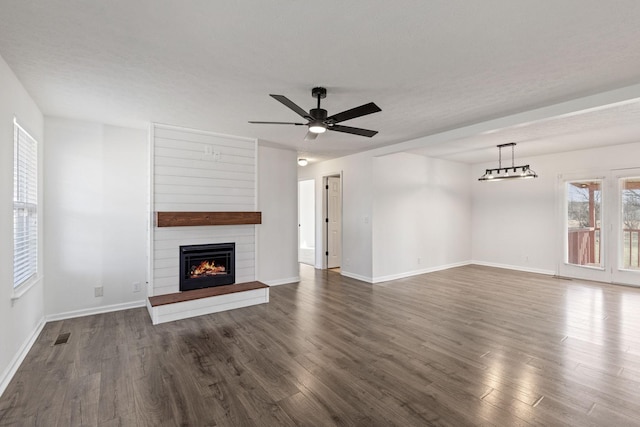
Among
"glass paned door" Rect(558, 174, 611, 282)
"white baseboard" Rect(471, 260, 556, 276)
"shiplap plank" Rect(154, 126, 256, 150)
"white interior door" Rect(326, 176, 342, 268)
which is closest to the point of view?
"shiplap plank" Rect(154, 126, 256, 150)

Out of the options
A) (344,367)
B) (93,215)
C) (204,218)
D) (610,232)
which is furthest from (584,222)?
(93,215)

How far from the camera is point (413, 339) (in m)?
3.37

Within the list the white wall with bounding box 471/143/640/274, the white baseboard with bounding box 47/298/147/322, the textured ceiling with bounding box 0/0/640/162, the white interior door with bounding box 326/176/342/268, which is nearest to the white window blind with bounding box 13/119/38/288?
the textured ceiling with bounding box 0/0/640/162

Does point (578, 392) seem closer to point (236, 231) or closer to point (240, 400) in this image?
point (240, 400)

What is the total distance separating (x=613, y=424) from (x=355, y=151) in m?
5.12

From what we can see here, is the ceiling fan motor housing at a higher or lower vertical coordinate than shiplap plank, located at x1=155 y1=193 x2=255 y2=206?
higher

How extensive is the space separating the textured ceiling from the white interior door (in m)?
3.67

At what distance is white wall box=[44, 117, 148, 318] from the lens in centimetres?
401

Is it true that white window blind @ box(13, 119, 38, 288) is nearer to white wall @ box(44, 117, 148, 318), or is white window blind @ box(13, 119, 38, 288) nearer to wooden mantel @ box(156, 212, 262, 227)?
white wall @ box(44, 117, 148, 318)

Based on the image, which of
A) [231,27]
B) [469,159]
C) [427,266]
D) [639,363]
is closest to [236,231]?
[231,27]

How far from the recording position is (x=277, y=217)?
588 cm

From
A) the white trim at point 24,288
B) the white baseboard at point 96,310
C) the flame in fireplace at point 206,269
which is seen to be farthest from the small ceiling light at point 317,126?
the white baseboard at point 96,310

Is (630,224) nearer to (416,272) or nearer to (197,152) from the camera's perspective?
(416,272)

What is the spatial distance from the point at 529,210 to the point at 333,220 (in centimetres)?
455
